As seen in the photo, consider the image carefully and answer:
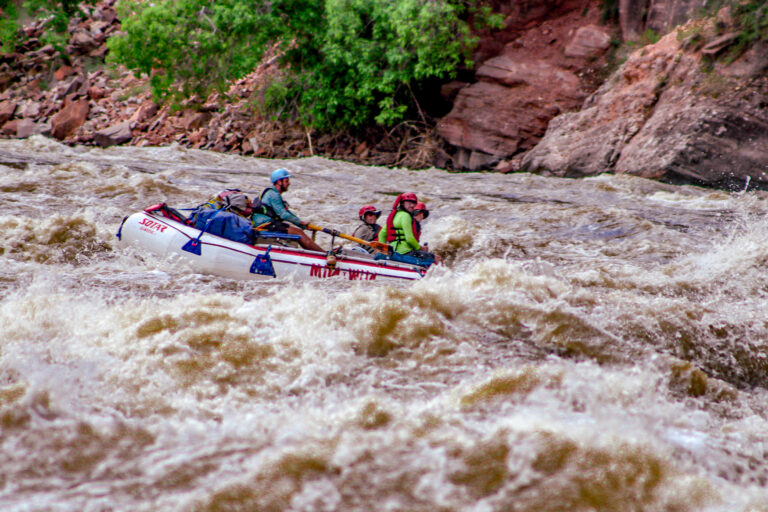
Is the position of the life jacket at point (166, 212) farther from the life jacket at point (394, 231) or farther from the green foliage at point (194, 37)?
the green foliage at point (194, 37)

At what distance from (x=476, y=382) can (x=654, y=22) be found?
56.6ft

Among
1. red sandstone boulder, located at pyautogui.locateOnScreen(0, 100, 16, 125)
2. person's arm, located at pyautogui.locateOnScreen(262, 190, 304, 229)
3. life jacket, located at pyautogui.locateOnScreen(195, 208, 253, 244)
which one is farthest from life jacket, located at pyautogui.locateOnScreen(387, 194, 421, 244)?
red sandstone boulder, located at pyautogui.locateOnScreen(0, 100, 16, 125)

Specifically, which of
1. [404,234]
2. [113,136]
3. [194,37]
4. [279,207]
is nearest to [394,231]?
[404,234]

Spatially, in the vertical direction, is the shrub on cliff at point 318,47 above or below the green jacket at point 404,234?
above

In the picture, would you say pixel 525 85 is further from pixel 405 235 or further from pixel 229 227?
pixel 229 227

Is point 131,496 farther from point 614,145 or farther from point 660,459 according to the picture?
point 614,145

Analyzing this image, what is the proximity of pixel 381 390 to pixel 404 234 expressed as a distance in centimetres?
396

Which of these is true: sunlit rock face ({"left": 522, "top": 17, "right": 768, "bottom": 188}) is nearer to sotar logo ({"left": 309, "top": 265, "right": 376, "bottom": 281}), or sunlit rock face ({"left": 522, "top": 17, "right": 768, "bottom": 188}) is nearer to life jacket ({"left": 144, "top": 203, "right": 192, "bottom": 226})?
sotar logo ({"left": 309, "top": 265, "right": 376, "bottom": 281})

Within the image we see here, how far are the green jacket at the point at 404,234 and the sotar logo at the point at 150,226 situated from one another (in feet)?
8.64

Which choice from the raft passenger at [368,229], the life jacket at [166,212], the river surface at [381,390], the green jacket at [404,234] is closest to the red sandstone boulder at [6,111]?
the river surface at [381,390]

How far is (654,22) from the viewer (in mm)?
17953

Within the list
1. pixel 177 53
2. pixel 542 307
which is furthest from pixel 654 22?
pixel 542 307

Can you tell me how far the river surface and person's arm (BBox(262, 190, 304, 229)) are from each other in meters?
1.32

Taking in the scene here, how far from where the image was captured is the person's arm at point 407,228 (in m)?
7.59
